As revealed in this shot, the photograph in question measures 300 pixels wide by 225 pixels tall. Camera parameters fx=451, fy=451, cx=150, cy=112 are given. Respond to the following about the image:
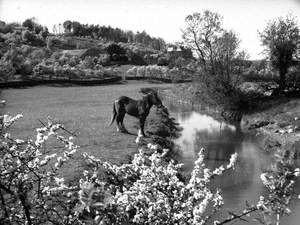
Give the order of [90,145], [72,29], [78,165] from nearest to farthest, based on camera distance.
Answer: [78,165], [90,145], [72,29]

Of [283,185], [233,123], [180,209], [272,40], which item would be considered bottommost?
[233,123]

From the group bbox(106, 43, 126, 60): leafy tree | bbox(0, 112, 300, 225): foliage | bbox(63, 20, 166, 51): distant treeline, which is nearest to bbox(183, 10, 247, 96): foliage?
bbox(0, 112, 300, 225): foliage

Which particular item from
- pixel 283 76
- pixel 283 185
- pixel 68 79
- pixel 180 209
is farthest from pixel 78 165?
pixel 68 79

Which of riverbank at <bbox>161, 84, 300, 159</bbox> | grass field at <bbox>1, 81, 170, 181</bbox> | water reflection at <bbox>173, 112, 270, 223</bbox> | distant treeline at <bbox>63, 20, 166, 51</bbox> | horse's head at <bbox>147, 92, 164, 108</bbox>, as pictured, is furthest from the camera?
distant treeline at <bbox>63, 20, 166, 51</bbox>

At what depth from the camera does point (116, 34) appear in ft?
547

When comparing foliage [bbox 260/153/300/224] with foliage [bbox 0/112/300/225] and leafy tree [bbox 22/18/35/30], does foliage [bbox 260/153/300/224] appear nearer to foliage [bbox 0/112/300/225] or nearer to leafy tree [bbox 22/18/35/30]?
foliage [bbox 0/112/300/225]

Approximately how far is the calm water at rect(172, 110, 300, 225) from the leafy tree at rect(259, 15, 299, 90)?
34.3ft

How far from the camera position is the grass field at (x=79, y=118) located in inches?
699

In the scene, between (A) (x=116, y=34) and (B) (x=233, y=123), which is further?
(A) (x=116, y=34)

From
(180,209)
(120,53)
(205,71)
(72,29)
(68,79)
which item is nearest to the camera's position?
(180,209)

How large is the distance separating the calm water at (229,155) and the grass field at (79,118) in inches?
121

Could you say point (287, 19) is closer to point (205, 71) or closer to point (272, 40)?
point (272, 40)

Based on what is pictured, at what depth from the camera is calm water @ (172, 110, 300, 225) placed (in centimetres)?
1512

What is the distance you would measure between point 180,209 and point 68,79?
53003mm
